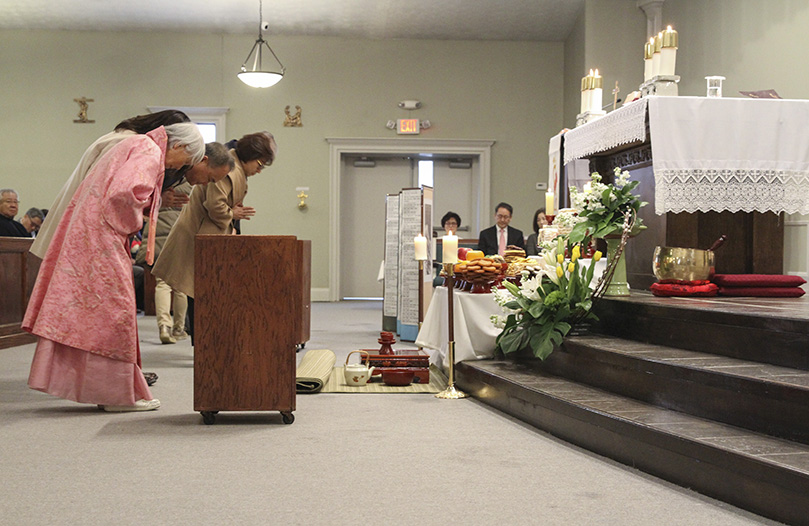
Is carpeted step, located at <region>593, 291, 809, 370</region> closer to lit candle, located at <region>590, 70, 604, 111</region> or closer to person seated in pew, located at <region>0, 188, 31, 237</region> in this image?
lit candle, located at <region>590, 70, 604, 111</region>

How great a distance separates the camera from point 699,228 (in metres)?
4.88

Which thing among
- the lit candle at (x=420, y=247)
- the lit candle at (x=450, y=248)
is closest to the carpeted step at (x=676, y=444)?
the lit candle at (x=450, y=248)

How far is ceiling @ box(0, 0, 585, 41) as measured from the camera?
455 inches

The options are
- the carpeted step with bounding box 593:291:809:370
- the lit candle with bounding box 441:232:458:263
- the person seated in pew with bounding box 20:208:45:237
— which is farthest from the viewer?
the person seated in pew with bounding box 20:208:45:237

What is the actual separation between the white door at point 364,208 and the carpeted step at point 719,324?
29.7ft

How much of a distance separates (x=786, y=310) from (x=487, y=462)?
1.49 meters

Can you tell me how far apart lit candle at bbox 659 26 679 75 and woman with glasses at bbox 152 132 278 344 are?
2.40 m

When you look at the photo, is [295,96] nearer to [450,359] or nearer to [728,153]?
[450,359]

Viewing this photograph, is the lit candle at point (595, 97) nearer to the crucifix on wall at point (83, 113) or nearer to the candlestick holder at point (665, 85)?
the candlestick holder at point (665, 85)

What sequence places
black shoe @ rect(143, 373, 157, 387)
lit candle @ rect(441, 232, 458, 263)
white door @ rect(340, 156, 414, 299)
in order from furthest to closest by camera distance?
1. white door @ rect(340, 156, 414, 299)
2. black shoe @ rect(143, 373, 157, 387)
3. lit candle @ rect(441, 232, 458, 263)

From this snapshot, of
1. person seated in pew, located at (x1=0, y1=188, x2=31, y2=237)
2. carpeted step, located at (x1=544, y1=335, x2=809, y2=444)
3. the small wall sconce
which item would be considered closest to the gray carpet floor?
carpeted step, located at (x1=544, y1=335, x2=809, y2=444)

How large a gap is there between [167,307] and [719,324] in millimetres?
4828

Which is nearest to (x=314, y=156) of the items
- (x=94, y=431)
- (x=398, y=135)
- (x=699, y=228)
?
(x=398, y=135)

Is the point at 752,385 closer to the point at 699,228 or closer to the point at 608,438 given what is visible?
the point at 608,438
